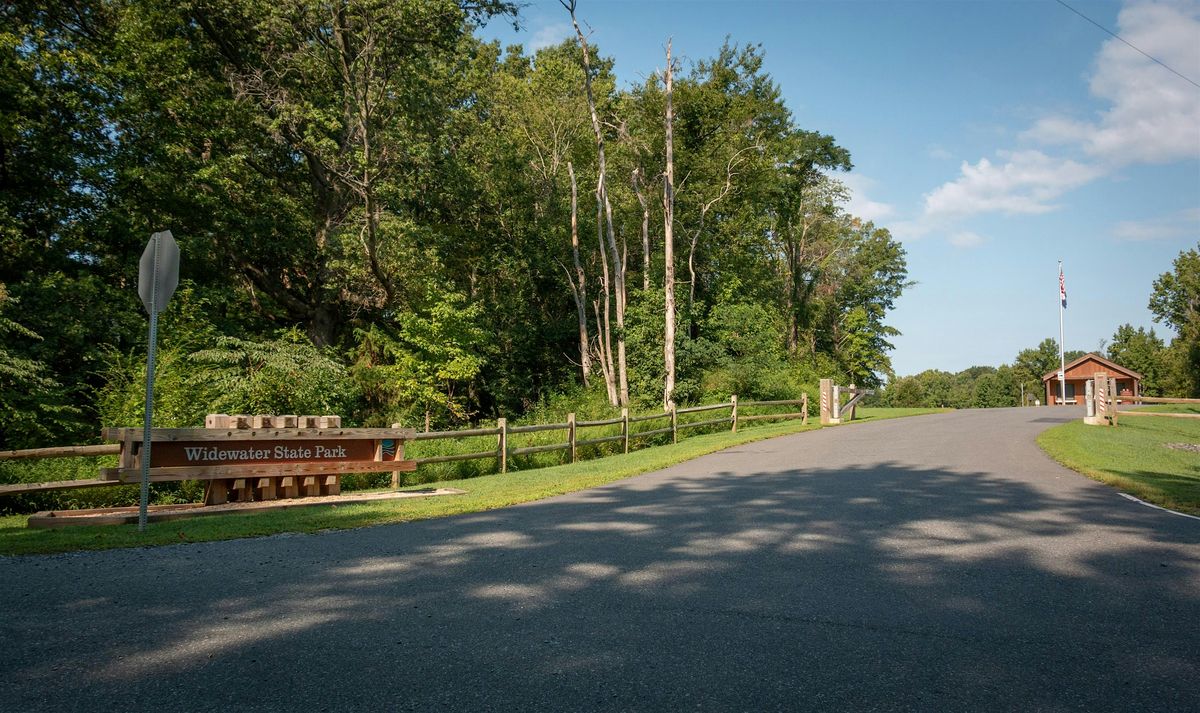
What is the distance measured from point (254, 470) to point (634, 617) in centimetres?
732

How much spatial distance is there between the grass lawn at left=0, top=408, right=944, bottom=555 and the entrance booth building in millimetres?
67659

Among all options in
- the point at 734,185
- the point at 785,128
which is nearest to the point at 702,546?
the point at 734,185

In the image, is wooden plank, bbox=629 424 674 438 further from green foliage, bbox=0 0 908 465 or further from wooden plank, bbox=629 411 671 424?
green foliage, bbox=0 0 908 465

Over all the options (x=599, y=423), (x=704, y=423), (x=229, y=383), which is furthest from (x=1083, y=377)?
(x=229, y=383)

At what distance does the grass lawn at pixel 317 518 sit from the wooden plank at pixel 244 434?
1.04 m

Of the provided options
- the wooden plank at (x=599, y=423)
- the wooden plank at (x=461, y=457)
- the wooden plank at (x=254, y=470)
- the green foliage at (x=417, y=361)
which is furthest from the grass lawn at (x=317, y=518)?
the green foliage at (x=417, y=361)

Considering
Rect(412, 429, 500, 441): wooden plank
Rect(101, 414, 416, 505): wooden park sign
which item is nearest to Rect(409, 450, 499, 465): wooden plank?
Rect(412, 429, 500, 441): wooden plank

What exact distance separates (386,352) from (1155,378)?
88526mm

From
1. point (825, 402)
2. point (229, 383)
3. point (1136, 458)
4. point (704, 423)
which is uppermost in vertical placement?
point (229, 383)

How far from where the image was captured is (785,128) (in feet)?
138

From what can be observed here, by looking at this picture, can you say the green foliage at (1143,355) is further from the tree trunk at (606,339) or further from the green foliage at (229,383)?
the green foliage at (229,383)

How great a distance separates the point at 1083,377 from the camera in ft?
231

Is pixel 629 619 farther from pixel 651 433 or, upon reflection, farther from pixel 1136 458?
pixel 651 433

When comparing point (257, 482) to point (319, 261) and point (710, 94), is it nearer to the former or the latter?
point (319, 261)
